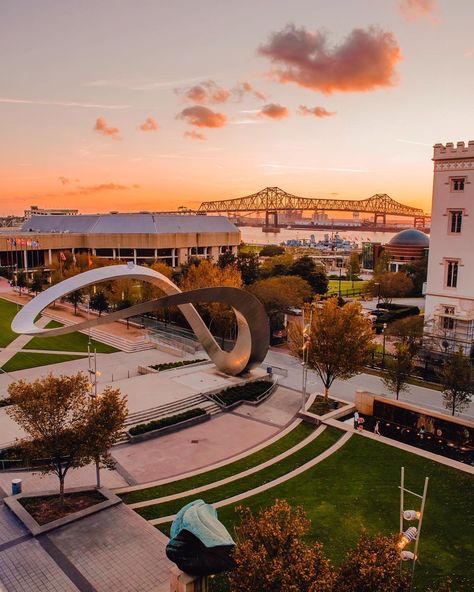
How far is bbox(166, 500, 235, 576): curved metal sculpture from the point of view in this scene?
33.2ft

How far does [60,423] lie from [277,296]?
31131 mm

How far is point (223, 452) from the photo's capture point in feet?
72.0

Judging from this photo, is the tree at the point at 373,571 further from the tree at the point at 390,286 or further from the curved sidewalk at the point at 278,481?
the tree at the point at 390,286

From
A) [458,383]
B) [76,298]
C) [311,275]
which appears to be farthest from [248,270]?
[458,383]

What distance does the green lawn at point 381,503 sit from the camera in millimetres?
14750

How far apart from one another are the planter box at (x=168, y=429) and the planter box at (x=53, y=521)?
4.89 metres

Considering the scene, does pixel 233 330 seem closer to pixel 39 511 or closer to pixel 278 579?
pixel 39 511

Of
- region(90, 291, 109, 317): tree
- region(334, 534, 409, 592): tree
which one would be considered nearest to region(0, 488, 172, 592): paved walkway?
region(334, 534, 409, 592): tree

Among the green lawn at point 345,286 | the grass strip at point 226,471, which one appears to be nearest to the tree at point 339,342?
the grass strip at point 226,471

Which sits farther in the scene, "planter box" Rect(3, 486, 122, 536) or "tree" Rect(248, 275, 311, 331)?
"tree" Rect(248, 275, 311, 331)

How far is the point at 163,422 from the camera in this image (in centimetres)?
2428

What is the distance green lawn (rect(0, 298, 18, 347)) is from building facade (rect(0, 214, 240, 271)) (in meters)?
30.1

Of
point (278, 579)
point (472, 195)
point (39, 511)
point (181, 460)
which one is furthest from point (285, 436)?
point (472, 195)

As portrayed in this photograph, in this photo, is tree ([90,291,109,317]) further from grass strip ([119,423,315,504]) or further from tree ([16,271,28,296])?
grass strip ([119,423,315,504])
